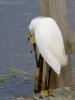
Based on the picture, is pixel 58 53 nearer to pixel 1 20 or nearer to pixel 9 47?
pixel 9 47

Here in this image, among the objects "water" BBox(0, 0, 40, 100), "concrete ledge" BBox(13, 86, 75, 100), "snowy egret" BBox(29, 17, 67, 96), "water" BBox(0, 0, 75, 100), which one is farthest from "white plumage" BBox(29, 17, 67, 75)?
"water" BBox(0, 0, 40, 100)

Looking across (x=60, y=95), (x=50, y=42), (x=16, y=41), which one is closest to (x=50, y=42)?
(x=50, y=42)

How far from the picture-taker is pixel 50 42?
5.21 metres

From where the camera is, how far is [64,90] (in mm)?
5418

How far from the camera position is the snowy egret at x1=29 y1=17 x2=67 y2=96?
204 inches

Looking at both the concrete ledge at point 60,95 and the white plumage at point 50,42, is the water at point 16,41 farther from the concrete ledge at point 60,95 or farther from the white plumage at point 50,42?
the white plumage at point 50,42

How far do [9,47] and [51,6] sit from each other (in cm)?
339

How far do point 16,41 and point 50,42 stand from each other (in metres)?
3.54

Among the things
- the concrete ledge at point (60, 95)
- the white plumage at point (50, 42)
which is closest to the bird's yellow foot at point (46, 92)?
the concrete ledge at point (60, 95)

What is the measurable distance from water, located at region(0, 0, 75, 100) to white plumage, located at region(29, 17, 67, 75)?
1.86m

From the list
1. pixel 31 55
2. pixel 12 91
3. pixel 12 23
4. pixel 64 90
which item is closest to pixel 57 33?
pixel 64 90

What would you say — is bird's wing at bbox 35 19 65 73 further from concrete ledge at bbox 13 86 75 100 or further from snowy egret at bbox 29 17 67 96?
concrete ledge at bbox 13 86 75 100

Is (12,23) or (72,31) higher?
(72,31)

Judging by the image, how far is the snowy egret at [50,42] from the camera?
5.18 m
